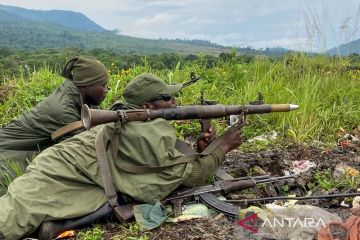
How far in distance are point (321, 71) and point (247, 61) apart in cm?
174

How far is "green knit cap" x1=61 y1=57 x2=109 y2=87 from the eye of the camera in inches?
203

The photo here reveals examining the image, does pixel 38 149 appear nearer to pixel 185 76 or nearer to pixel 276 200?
pixel 276 200

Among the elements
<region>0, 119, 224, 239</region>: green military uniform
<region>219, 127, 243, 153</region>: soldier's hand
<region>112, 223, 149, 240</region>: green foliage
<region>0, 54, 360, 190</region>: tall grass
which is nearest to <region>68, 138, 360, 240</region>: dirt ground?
<region>112, 223, 149, 240</region>: green foliage

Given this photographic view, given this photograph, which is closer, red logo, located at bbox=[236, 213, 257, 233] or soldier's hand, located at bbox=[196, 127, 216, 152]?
red logo, located at bbox=[236, 213, 257, 233]

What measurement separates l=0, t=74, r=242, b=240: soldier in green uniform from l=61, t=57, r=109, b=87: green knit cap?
117 cm

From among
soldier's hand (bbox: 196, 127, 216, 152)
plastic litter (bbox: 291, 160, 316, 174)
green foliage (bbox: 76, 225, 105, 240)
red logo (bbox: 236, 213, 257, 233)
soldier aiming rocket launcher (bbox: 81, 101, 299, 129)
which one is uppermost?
soldier aiming rocket launcher (bbox: 81, 101, 299, 129)

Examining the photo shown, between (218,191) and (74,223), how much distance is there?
1.20 meters

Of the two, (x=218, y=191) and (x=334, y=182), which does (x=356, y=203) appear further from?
(x=218, y=191)

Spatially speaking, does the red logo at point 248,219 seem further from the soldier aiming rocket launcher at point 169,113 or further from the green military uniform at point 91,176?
the soldier aiming rocket launcher at point 169,113

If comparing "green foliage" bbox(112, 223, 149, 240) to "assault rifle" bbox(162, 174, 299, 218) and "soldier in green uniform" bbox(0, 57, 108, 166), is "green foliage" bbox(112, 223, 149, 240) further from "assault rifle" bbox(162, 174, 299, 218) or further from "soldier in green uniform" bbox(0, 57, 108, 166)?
"soldier in green uniform" bbox(0, 57, 108, 166)

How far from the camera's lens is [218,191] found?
423cm

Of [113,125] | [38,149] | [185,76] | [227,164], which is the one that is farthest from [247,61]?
[113,125]

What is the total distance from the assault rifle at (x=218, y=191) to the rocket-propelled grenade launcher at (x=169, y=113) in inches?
23.0

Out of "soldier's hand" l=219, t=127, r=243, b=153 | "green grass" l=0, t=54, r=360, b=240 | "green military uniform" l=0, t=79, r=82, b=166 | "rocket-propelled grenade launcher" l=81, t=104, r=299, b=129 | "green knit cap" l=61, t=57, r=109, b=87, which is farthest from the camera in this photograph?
"green grass" l=0, t=54, r=360, b=240
